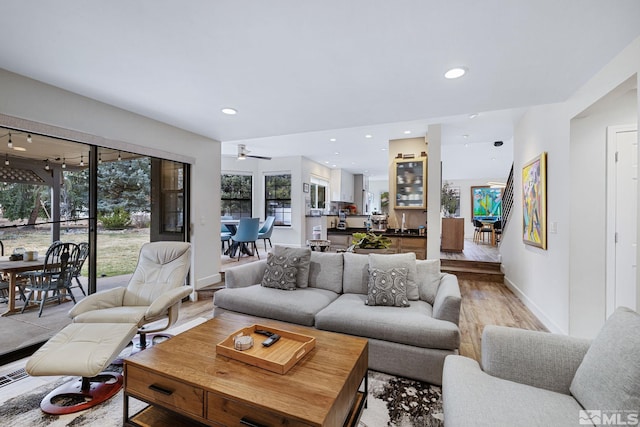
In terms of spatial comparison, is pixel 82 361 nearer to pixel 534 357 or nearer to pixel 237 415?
pixel 237 415

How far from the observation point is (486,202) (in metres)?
10.8

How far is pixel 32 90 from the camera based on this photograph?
248cm

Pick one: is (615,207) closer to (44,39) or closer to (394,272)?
(394,272)

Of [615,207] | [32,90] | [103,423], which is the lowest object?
[103,423]

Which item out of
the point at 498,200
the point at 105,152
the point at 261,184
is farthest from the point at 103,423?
the point at 498,200

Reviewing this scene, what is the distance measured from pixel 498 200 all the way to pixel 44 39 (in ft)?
40.0

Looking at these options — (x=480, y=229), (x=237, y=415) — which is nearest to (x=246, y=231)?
(x=237, y=415)

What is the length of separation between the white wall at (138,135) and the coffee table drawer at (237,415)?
110 inches

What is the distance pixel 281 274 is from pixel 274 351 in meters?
1.43

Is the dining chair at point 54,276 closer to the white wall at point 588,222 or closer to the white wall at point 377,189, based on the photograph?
the white wall at point 588,222

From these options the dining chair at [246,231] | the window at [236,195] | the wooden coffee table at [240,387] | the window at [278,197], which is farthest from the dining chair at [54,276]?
the window at [278,197]

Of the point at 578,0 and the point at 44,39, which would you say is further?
the point at 44,39

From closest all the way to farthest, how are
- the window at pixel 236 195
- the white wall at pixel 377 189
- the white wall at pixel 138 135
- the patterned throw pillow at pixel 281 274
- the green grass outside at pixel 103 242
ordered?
the white wall at pixel 138 135 < the green grass outside at pixel 103 242 < the patterned throw pillow at pixel 281 274 < the window at pixel 236 195 < the white wall at pixel 377 189

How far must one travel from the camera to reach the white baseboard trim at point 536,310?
3035mm
